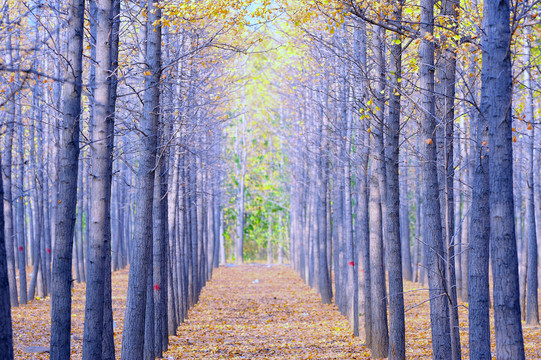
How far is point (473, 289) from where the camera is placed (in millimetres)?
6234

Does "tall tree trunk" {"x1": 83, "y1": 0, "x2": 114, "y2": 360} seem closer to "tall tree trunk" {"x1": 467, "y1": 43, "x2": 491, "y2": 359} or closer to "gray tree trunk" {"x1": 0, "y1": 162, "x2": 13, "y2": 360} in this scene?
"gray tree trunk" {"x1": 0, "y1": 162, "x2": 13, "y2": 360}

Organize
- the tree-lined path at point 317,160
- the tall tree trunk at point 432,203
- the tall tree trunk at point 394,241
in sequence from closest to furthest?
the tree-lined path at point 317,160 < the tall tree trunk at point 432,203 < the tall tree trunk at point 394,241

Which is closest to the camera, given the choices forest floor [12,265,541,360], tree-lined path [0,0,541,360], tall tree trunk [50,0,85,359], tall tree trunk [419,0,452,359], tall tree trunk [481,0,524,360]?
tall tree trunk [481,0,524,360]

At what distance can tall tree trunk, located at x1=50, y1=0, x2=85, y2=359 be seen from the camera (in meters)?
6.38

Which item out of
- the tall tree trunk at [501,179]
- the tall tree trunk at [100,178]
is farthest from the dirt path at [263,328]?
the tall tree trunk at [501,179]

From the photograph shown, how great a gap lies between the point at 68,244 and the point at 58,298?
61cm

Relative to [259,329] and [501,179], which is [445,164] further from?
[259,329]

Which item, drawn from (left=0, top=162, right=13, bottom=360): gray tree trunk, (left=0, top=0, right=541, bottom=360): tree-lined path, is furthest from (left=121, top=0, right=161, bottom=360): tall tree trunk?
(left=0, top=162, right=13, bottom=360): gray tree trunk

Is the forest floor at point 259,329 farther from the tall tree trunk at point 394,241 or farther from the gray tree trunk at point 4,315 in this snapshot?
the gray tree trunk at point 4,315

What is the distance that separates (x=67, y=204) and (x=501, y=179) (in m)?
4.71

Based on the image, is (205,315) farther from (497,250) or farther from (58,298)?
(497,250)

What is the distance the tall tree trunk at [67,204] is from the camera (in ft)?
20.9

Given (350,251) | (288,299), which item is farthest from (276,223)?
(350,251)

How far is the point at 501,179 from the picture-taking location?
5.18 meters
